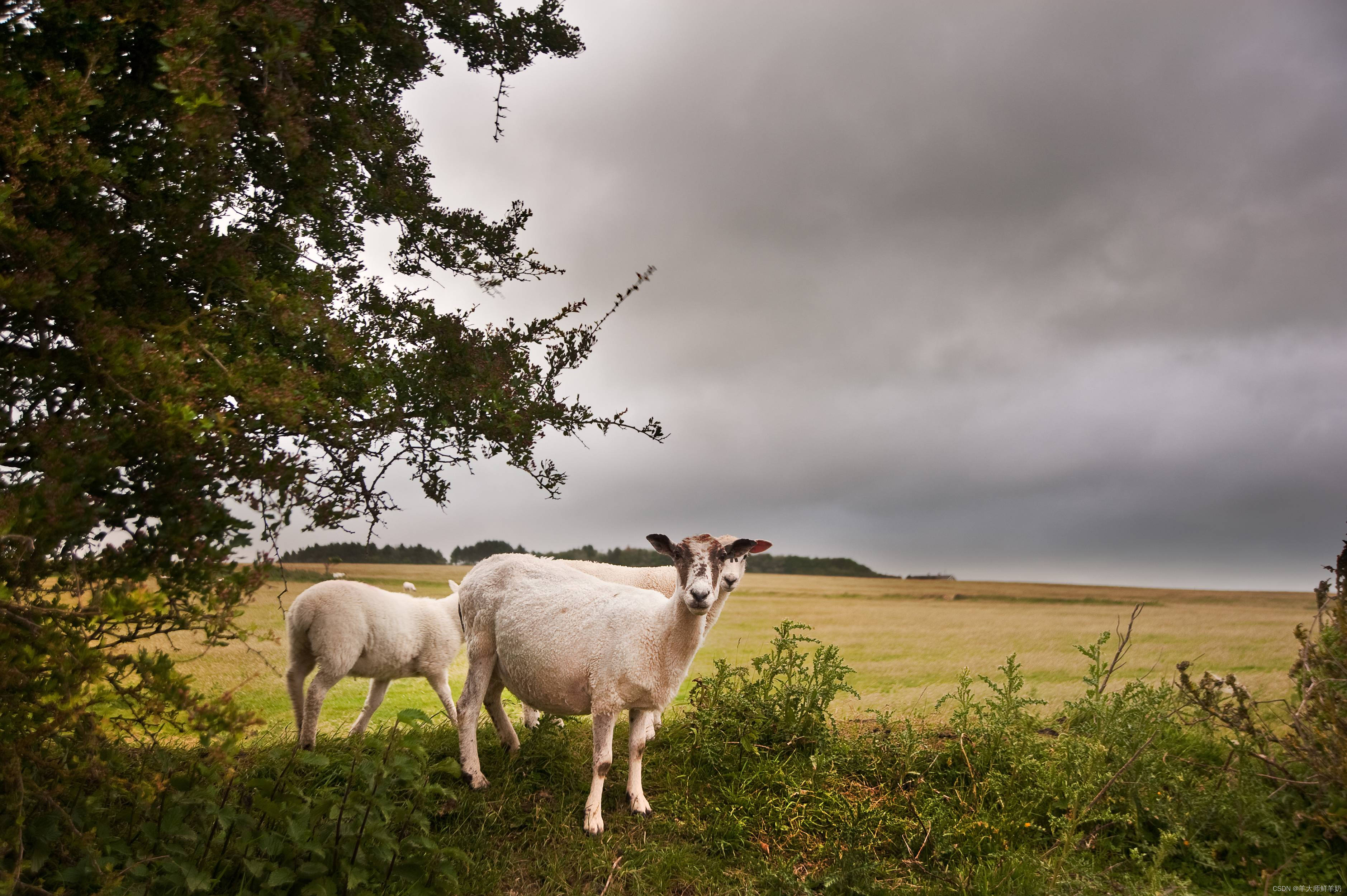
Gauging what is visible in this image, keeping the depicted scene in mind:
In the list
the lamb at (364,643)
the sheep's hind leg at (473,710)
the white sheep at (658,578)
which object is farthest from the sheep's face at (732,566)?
the lamb at (364,643)

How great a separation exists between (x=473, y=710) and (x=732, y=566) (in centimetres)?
289

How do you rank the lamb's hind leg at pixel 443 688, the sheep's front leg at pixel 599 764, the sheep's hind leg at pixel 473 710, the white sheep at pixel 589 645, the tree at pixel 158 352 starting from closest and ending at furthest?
the tree at pixel 158 352 → the sheep's front leg at pixel 599 764 → the white sheep at pixel 589 645 → the sheep's hind leg at pixel 473 710 → the lamb's hind leg at pixel 443 688

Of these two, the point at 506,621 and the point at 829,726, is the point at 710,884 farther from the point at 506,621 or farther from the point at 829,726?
the point at 506,621

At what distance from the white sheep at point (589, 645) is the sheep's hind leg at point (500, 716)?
10 mm

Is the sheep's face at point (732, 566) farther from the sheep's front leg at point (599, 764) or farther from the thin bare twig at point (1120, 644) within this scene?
the thin bare twig at point (1120, 644)

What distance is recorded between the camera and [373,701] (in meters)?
8.41

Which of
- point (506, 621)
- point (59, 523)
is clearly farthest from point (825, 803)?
point (59, 523)

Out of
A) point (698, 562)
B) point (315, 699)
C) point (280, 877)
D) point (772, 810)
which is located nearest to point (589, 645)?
point (698, 562)

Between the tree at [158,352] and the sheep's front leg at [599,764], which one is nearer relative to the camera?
the tree at [158,352]

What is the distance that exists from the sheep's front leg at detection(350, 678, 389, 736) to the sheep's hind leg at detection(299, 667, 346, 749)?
81 cm

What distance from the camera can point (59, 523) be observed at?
4078 mm

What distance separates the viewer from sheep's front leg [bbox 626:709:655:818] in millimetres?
6410

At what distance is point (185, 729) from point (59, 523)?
1375mm

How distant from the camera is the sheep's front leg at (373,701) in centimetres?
810
